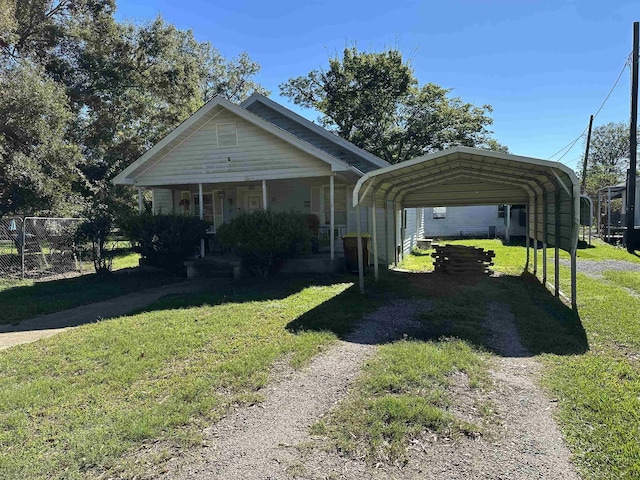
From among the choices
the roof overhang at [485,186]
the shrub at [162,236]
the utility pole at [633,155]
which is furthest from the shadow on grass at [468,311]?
the utility pole at [633,155]

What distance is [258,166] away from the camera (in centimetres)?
1268

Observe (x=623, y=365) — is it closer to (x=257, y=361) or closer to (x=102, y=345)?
(x=257, y=361)

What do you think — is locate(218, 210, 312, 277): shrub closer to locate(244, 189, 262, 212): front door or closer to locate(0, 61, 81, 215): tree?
locate(244, 189, 262, 212): front door

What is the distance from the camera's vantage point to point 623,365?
4.60 metres

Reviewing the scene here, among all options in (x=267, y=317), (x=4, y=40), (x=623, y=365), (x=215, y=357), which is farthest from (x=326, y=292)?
(x=4, y=40)

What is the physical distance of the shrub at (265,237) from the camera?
10578 mm

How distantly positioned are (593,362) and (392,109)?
2518 cm

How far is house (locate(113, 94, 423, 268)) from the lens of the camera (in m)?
12.3

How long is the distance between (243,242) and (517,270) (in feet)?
28.3

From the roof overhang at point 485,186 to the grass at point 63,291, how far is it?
21.6ft

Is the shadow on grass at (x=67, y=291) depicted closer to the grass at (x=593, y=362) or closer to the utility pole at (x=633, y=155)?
the grass at (x=593, y=362)

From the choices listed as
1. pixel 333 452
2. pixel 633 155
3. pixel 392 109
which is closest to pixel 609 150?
pixel 392 109

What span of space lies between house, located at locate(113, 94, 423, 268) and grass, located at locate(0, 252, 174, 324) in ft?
7.75

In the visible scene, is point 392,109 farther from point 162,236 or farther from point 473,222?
point 162,236
